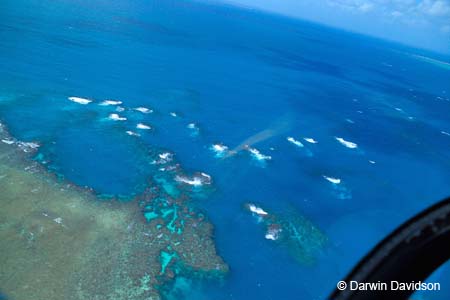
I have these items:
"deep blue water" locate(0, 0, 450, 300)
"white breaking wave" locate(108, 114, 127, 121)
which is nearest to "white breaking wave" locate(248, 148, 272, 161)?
"deep blue water" locate(0, 0, 450, 300)

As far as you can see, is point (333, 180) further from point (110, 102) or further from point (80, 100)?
point (80, 100)

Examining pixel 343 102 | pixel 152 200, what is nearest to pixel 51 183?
pixel 152 200

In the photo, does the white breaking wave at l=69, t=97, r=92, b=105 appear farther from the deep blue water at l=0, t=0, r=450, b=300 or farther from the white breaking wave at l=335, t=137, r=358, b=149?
the white breaking wave at l=335, t=137, r=358, b=149

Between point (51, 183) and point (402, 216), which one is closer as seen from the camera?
point (51, 183)

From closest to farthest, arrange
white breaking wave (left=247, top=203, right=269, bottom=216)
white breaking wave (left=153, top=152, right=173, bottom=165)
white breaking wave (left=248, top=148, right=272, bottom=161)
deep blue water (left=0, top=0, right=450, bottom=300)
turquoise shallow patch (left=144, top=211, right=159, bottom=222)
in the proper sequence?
turquoise shallow patch (left=144, top=211, right=159, bottom=222) < deep blue water (left=0, top=0, right=450, bottom=300) < white breaking wave (left=247, top=203, right=269, bottom=216) < white breaking wave (left=153, top=152, right=173, bottom=165) < white breaking wave (left=248, top=148, right=272, bottom=161)

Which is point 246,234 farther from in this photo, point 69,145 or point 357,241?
point 69,145

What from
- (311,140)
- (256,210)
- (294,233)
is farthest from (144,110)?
(294,233)

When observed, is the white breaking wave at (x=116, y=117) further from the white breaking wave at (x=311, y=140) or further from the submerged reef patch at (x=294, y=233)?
the white breaking wave at (x=311, y=140)
